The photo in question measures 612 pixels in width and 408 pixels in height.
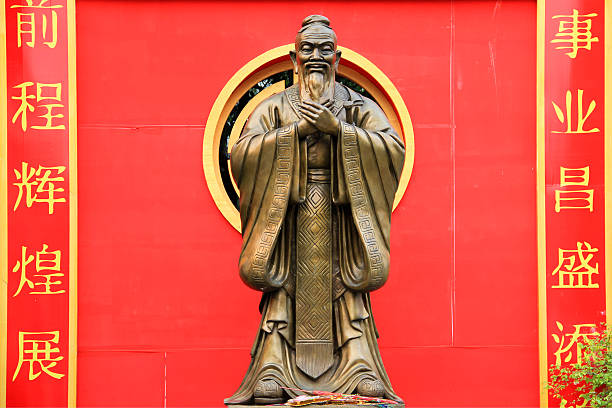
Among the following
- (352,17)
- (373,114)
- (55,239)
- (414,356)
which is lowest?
(414,356)

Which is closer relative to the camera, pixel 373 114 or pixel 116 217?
pixel 373 114

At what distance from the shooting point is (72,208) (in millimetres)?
10055

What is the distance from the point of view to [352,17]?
10250 millimetres

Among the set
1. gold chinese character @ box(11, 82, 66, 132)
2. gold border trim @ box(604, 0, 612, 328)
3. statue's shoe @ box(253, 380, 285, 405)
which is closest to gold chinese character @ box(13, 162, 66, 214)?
gold chinese character @ box(11, 82, 66, 132)

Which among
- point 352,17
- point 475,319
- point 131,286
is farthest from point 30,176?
point 475,319

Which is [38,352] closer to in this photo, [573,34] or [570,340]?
[570,340]

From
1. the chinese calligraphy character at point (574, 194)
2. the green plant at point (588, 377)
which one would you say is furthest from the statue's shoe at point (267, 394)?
the chinese calligraphy character at point (574, 194)

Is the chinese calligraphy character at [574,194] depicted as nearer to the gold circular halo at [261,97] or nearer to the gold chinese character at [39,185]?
the gold circular halo at [261,97]

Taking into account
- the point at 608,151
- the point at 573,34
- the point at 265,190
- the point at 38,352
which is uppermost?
the point at 573,34

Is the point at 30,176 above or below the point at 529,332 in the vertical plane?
above

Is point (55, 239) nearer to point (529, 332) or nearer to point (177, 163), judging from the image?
point (177, 163)

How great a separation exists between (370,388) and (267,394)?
591 mm

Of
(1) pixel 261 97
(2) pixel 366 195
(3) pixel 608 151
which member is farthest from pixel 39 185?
(3) pixel 608 151

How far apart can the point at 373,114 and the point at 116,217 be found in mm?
2821
